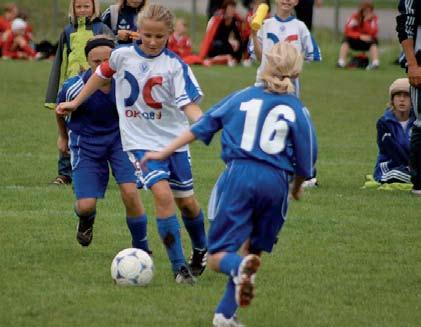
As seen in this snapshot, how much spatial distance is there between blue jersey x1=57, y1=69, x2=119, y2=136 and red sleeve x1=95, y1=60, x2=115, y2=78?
50cm

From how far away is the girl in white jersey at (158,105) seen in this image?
24.9ft

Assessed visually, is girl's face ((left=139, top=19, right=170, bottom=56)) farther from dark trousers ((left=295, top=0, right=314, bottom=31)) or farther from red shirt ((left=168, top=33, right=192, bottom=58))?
red shirt ((left=168, top=33, right=192, bottom=58))

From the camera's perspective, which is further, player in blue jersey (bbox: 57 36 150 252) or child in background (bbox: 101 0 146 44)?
child in background (bbox: 101 0 146 44)

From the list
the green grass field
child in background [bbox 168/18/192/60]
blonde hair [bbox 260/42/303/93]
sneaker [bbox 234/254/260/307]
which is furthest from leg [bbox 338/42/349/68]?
sneaker [bbox 234/254/260/307]

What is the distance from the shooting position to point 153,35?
7594mm

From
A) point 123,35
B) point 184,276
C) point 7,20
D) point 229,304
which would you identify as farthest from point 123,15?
point 7,20

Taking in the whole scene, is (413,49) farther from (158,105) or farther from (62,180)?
(158,105)

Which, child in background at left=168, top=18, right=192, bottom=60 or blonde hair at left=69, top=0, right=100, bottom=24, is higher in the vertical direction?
blonde hair at left=69, top=0, right=100, bottom=24

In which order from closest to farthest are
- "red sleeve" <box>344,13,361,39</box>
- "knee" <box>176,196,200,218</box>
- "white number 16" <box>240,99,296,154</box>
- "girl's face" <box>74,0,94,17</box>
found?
1. "white number 16" <box>240,99,296,154</box>
2. "knee" <box>176,196,200,218</box>
3. "girl's face" <box>74,0,94,17</box>
4. "red sleeve" <box>344,13,361,39</box>

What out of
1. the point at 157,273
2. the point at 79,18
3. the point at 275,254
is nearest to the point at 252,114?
the point at 157,273

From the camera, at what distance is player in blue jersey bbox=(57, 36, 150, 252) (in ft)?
27.5

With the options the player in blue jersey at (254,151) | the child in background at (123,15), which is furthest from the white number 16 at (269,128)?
the child in background at (123,15)

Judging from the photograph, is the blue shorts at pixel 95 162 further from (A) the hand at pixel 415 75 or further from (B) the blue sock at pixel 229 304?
(A) the hand at pixel 415 75

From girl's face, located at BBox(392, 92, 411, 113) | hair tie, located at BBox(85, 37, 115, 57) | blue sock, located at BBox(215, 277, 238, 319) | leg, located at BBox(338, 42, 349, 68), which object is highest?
hair tie, located at BBox(85, 37, 115, 57)
